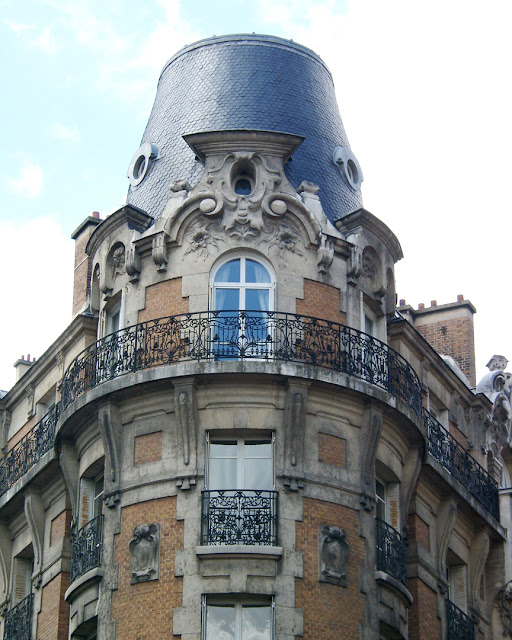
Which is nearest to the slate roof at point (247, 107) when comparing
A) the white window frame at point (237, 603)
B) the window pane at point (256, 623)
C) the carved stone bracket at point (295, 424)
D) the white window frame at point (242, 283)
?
the white window frame at point (242, 283)

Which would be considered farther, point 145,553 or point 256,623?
point 145,553

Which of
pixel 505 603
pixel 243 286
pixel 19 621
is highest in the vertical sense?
pixel 243 286

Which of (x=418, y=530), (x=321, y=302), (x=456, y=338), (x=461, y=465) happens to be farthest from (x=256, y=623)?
(x=456, y=338)

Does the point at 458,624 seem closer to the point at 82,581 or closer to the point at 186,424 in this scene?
the point at 186,424

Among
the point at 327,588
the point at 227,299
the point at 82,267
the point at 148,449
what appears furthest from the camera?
the point at 82,267

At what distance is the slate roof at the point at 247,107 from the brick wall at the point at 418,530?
5.58m

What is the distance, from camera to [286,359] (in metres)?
26.4

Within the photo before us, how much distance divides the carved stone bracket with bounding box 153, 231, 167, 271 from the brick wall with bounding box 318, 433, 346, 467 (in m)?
4.12

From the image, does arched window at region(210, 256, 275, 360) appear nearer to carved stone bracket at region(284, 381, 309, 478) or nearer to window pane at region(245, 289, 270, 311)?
window pane at region(245, 289, 270, 311)

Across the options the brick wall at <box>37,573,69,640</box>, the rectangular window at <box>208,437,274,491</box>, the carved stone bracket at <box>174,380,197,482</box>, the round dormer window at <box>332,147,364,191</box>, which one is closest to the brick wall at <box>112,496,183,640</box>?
the carved stone bracket at <box>174,380,197,482</box>

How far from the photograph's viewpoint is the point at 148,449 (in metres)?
26.3

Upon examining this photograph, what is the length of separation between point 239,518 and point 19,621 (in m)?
6.39

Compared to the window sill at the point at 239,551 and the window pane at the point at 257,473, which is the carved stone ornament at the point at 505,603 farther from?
the window sill at the point at 239,551

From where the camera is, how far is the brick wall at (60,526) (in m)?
28.5
